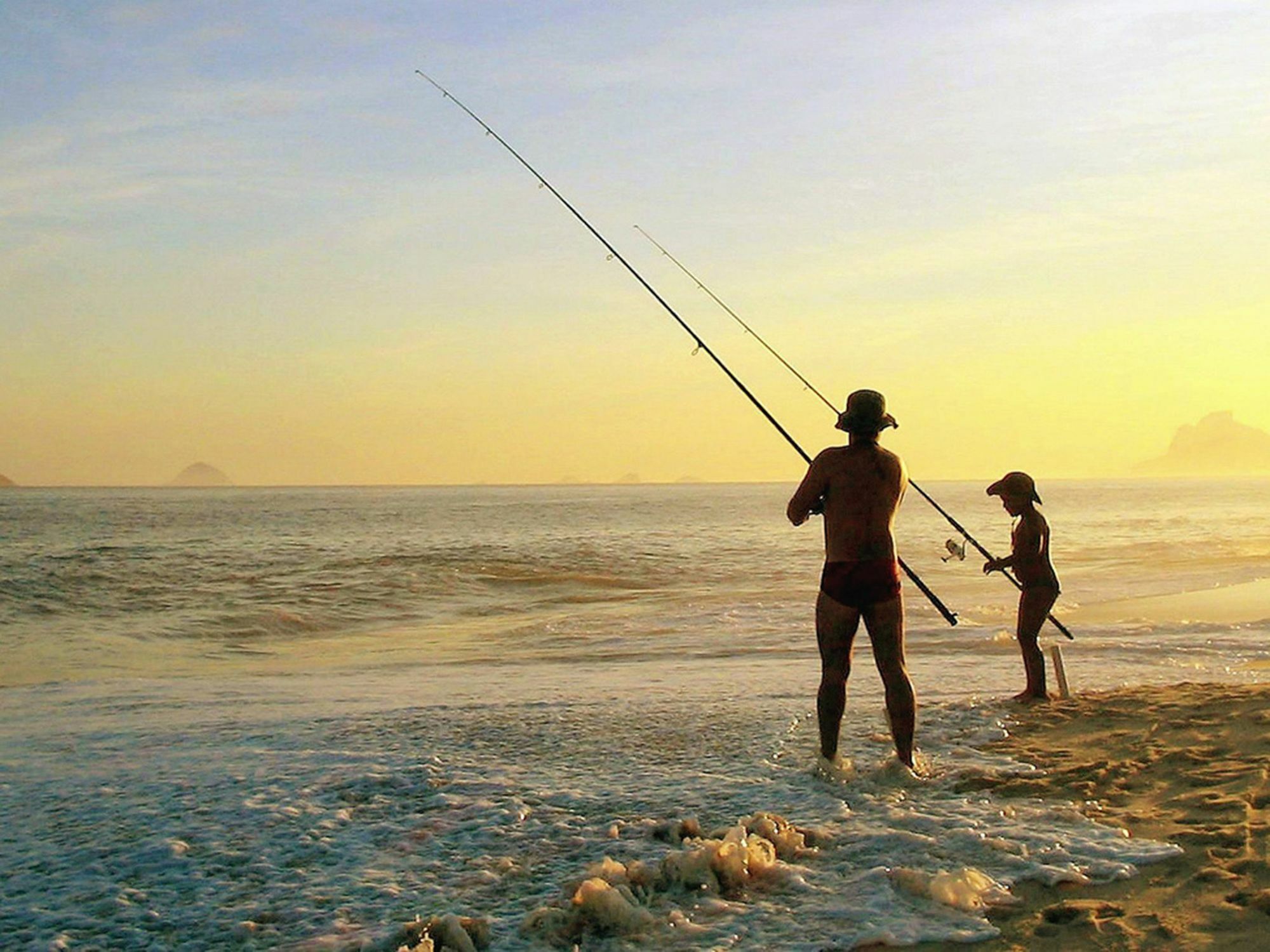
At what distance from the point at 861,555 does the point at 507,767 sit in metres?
2.00

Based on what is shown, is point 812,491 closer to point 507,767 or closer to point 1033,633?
point 507,767

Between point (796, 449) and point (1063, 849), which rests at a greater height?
point (796, 449)

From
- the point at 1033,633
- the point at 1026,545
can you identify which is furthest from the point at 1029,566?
the point at 1033,633

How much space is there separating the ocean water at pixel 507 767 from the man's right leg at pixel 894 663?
21 centimetres

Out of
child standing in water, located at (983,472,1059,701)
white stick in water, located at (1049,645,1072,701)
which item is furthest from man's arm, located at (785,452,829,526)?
white stick in water, located at (1049,645,1072,701)

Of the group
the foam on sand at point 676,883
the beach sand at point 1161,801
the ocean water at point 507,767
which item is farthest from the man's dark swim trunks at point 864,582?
the foam on sand at point 676,883

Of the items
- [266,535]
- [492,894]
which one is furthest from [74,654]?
[266,535]

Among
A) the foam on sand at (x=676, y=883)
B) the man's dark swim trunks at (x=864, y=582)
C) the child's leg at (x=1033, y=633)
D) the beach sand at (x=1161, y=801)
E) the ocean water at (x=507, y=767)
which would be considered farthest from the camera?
the child's leg at (x=1033, y=633)

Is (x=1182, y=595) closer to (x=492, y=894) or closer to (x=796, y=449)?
(x=796, y=449)

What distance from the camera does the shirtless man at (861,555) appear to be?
489cm

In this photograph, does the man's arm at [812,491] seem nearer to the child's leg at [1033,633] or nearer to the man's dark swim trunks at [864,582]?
the man's dark swim trunks at [864,582]

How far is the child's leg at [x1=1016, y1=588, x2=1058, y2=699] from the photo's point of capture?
673 cm

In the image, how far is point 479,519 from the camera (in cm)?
4719

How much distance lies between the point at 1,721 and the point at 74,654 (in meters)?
4.19
